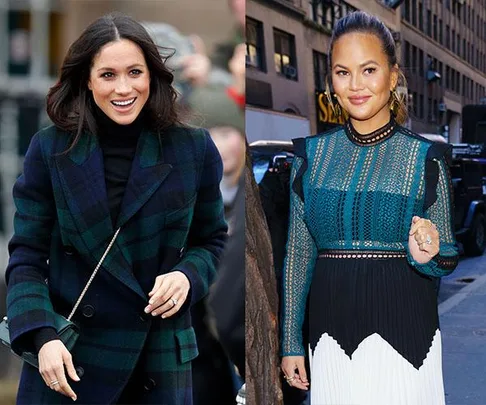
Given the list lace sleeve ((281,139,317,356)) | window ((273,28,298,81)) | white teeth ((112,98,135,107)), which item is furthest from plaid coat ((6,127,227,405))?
window ((273,28,298,81))

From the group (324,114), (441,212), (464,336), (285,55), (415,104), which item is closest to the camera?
(441,212)

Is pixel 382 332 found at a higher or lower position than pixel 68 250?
lower

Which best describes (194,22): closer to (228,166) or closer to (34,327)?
(228,166)

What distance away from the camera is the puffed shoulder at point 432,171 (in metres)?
2.36

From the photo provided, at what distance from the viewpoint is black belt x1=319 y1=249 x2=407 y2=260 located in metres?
2.41

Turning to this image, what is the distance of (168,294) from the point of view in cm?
253

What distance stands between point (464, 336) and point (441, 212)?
2536mm

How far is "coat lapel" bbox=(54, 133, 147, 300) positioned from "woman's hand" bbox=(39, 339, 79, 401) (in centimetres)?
25

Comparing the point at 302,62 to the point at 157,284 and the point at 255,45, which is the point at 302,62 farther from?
the point at 157,284

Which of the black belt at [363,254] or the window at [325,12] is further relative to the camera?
the window at [325,12]

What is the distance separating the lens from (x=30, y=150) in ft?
7.98

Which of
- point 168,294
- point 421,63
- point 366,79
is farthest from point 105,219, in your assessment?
point 421,63

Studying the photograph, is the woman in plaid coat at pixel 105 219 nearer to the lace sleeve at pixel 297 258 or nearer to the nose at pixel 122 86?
the nose at pixel 122 86

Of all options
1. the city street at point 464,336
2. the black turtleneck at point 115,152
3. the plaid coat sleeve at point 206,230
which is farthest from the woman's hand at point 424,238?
the city street at point 464,336
